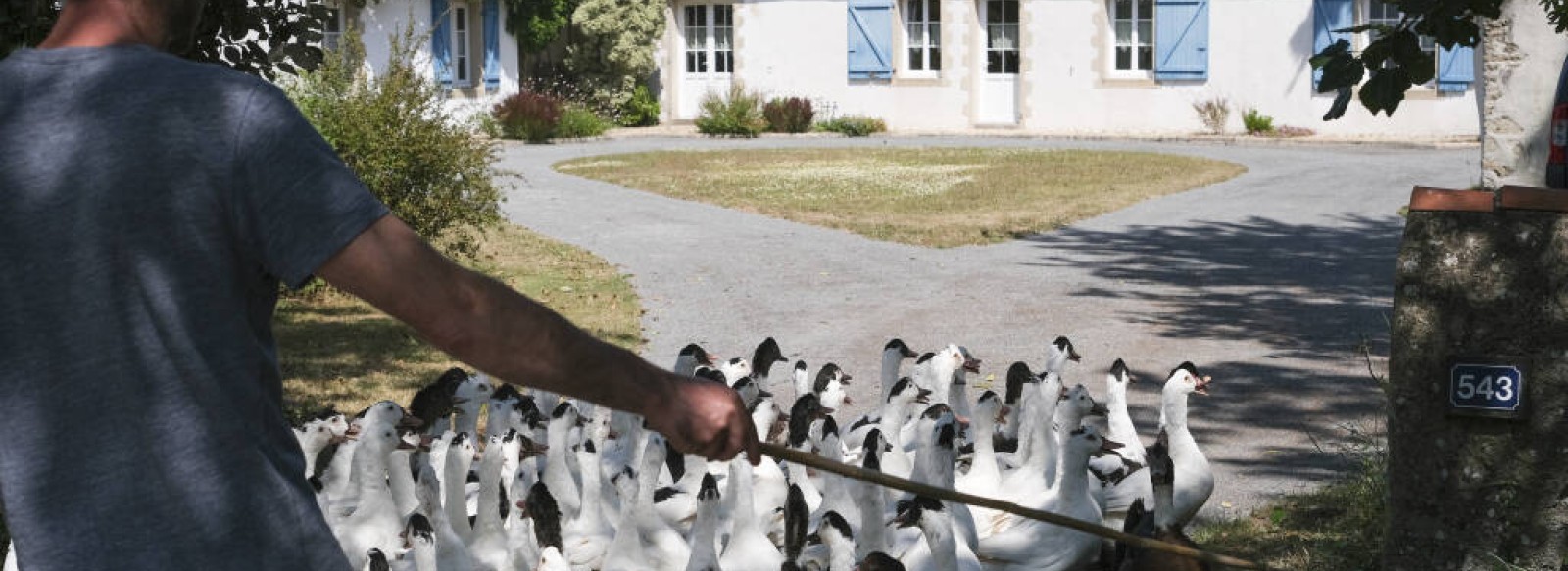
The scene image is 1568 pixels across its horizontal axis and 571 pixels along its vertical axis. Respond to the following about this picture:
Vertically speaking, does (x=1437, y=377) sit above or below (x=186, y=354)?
below

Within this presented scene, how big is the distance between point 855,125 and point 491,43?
6.37m

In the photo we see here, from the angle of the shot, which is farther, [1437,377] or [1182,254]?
[1182,254]

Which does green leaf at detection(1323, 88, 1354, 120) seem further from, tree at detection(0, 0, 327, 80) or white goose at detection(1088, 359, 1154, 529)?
tree at detection(0, 0, 327, 80)

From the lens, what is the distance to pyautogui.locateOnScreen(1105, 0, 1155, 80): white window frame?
30234mm

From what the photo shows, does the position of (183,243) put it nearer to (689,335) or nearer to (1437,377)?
(1437,377)

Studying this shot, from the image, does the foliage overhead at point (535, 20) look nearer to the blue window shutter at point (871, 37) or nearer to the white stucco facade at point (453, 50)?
the white stucco facade at point (453, 50)

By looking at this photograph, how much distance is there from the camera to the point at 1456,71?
27.4 m

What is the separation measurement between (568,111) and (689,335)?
20.8 meters

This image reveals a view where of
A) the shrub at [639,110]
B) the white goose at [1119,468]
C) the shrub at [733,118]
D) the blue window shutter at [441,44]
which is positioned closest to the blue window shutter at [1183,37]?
the shrub at [733,118]

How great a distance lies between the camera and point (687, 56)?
3400cm

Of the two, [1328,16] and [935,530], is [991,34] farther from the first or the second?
[935,530]

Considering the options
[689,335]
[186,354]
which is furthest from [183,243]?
[689,335]

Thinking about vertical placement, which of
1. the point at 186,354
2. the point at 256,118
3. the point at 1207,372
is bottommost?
the point at 1207,372

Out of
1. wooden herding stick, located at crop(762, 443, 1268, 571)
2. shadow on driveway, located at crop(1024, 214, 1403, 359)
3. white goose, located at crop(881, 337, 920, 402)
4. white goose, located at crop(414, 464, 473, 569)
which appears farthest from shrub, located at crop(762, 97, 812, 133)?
wooden herding stick, located at crop(762, 443, 1268, 571)
